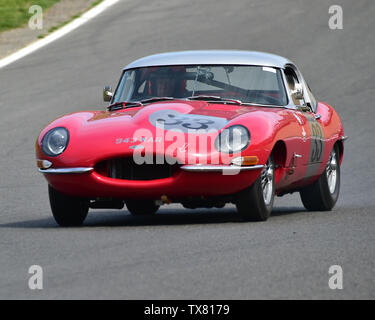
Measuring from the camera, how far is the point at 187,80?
29.1 feet

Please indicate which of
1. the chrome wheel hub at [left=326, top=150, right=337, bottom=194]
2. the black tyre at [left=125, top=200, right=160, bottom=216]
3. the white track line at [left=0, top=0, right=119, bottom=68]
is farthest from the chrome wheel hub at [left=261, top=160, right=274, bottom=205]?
the white track line at [left=0, top=0, right=119, bottom=68]

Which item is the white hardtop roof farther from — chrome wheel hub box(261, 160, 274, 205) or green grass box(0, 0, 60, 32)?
green grass box(0, 0, 60, 32)

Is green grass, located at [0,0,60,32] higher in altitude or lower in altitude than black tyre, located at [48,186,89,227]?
higher

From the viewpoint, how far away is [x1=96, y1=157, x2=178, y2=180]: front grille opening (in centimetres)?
762

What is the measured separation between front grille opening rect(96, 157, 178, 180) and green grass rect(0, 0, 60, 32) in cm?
1906

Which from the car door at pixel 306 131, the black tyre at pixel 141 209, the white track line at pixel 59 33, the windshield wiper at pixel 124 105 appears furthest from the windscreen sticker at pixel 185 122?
the white track line at pixel 59 33

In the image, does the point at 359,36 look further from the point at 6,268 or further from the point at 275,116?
the point at 6,268

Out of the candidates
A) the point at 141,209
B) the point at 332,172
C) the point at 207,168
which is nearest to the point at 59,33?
the point at 332,172

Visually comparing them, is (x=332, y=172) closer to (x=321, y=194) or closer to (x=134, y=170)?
(x=321, y=194)

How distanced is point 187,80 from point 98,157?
1.61 metres

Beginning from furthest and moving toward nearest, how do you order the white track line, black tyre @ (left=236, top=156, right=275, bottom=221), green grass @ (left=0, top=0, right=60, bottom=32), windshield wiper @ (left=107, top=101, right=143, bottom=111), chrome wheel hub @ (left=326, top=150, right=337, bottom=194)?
1. green grass @ (left=0, top=0, right=60, bottom=32)
2. the white track line
3. chrome wheel hub @ (left=326, top=150, right=337, bottom=194)
4. windshield wiper @ (left=107, top=101, right=143, bottom=111)
5. black tyre @ (left=236, top=156, right=275, bottom=221)

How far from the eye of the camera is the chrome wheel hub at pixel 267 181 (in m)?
7.96

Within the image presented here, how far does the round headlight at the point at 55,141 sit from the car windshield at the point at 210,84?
118 cm
